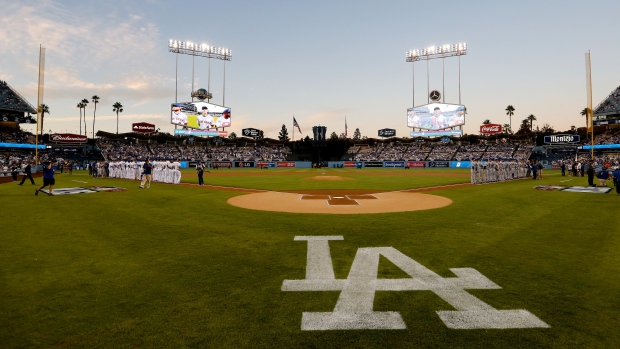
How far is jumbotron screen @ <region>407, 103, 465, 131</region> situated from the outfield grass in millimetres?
65830

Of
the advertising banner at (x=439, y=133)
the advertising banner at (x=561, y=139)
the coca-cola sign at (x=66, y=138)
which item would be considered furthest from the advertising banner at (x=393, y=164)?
the coca-cola sign at (x=66, y=138)

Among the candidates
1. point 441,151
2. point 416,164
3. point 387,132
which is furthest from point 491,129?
point 387,132

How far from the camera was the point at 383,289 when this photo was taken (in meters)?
5.02

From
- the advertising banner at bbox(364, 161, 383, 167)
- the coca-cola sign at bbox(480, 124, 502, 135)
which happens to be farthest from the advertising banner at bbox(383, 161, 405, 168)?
the coca-cola sign at bbox(480, 124, 502, 135)

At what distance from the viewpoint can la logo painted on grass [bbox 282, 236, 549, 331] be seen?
3924 millimetres

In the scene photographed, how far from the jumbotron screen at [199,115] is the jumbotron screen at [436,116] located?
4192 centimetres

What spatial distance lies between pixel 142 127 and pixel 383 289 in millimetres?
88623

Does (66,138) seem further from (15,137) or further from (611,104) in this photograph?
(611,104)

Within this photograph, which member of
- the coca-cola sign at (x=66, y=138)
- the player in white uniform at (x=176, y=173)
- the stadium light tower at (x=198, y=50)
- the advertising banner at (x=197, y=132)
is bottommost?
the player in white uniform at (x=176, y=173)

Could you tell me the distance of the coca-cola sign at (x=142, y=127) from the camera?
80875 millimetres

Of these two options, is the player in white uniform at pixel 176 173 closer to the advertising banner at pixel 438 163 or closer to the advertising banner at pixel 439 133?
the advertising banner at pixel 438 163

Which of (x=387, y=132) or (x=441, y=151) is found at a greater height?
(x=387, y=132)

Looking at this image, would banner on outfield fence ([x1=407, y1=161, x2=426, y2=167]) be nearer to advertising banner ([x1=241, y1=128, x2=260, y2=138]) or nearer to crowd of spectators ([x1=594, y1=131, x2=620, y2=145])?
crowd of spectators ([x1=594, y1=131, x2=620, y2=145])

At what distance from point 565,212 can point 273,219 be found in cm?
1029
